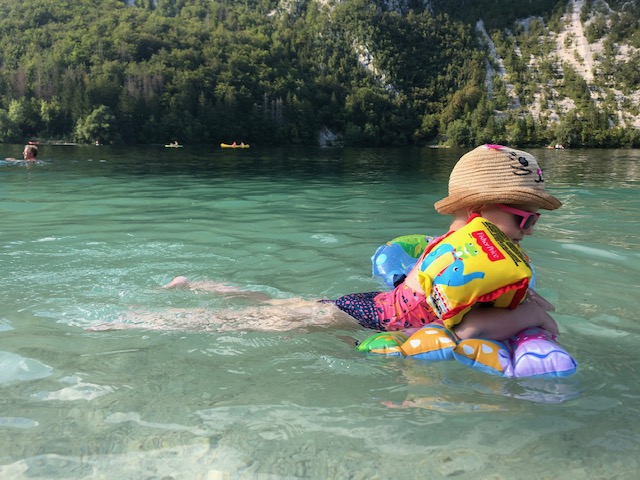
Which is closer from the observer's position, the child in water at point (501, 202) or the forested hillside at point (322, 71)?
the child in water at point (501, 202)

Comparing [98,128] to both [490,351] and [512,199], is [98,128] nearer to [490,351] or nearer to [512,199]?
[512,199]

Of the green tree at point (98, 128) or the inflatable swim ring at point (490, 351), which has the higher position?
the green tree at point (98, 128)

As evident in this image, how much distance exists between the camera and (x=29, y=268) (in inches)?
214

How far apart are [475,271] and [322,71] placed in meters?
128

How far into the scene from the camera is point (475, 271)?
2.96m

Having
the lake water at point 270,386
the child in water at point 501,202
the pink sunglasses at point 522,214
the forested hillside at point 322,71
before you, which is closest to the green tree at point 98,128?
the forested hillside at point 322,71

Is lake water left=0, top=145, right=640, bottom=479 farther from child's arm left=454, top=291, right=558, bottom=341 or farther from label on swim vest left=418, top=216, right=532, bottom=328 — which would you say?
label on swim vest left=418, top=216, right=532, bottom=328

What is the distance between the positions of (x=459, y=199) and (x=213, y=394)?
73.4 inches

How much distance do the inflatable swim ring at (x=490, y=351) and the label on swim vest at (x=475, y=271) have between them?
0.54 ft

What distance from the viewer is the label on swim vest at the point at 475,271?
296 centimetres

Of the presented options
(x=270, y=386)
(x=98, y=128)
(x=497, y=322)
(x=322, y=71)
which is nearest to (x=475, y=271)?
(x=497, y=322)

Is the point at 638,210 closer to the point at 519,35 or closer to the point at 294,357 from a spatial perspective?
the point at 294,357

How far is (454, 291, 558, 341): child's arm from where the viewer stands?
10.7ft

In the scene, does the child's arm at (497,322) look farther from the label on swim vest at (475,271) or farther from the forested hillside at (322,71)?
the forested hillside at (322,71)
